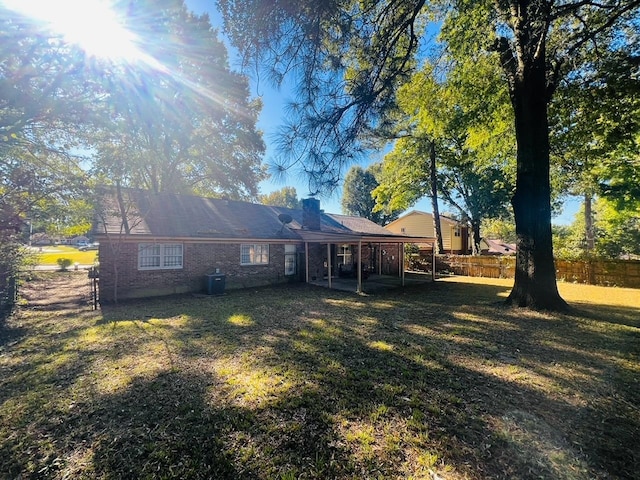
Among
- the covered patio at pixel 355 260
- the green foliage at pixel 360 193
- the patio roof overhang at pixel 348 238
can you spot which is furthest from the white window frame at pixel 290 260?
the green foliage at pixel 360 193

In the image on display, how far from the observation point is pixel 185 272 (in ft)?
37.6

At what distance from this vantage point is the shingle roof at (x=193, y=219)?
10.7 m

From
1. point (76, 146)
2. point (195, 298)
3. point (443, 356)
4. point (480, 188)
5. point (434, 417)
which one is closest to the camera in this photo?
point (434, 417)

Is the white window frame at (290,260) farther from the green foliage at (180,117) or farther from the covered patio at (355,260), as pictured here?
the green foliage at (180,117)

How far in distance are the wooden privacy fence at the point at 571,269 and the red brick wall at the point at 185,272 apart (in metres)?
11.8

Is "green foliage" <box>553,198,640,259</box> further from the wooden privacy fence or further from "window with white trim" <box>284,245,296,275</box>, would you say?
"window with white trim" <box>284,245,296,275</box>

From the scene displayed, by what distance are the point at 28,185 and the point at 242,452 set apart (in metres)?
9.61

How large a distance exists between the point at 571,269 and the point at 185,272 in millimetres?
18894

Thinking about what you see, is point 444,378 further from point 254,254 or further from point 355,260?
point 355,260

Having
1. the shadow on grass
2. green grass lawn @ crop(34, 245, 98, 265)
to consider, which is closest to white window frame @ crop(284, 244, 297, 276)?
the shadow on grass

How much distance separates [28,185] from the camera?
26.1 feet

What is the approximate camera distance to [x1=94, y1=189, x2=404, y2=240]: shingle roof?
10.7m

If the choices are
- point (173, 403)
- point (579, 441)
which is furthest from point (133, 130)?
point (579, 441)

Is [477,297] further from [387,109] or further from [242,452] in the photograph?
[242,452]
